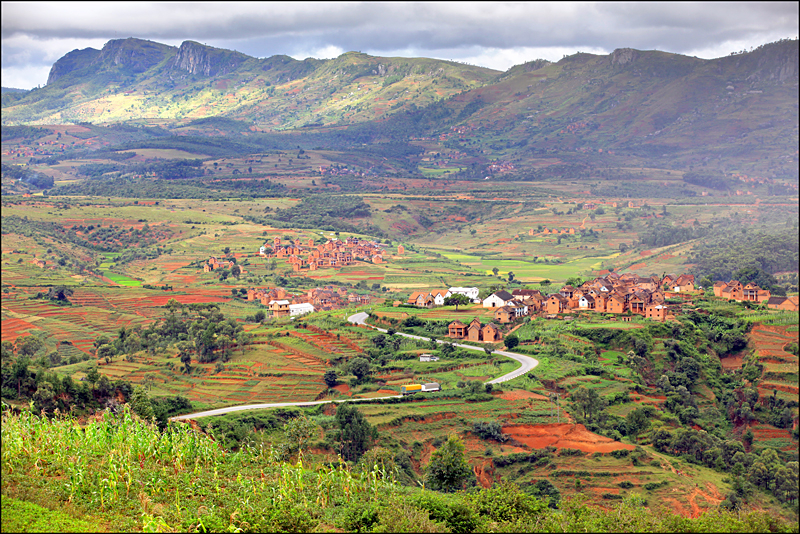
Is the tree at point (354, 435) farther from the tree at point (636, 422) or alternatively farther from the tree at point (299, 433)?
the tree at point (636, 422)

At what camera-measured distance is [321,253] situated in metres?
78.1

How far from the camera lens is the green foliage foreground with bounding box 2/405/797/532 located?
13945mm

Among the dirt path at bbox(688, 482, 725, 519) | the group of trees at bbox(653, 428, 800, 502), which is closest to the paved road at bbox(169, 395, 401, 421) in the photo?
the group of trees at bbox(653, 428, 800, 502)

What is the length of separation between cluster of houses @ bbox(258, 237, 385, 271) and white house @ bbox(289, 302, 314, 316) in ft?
59.1

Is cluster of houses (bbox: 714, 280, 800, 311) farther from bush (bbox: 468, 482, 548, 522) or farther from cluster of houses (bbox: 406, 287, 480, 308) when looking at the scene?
bush (bbox: 468, 482, 548, 522)

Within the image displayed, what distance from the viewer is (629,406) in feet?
109

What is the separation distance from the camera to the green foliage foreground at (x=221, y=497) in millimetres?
→ 13945

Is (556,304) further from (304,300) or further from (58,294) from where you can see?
(58,294)

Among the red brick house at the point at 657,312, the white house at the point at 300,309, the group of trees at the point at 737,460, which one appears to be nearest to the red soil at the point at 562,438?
the group of trees at the point at 737,460

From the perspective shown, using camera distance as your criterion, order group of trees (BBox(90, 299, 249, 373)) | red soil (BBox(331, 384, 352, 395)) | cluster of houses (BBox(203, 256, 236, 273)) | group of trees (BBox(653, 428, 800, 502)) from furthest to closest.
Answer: cluster of houses (BBox(203, 256, 236, 273))
group of trees (BBox(90, 299, 249, 373))
red soil (BBox(331, 384, 352, 395))
group of trees (BBox(653, 428, 800, 502))

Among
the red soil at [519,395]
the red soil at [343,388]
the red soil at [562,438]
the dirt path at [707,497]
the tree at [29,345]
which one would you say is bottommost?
the dirt path at [707,497]

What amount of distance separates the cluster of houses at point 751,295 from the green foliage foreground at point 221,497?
93.6 feet

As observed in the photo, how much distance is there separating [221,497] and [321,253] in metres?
62.8

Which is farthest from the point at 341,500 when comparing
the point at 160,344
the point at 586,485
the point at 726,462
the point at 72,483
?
the point at 160,344
